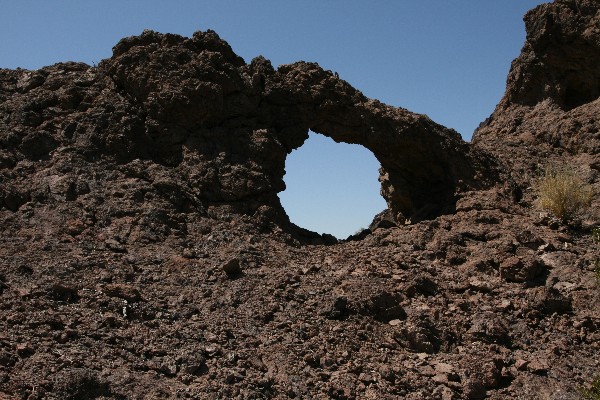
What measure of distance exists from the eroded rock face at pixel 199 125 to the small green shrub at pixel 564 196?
0.93m

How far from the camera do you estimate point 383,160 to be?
9570mm

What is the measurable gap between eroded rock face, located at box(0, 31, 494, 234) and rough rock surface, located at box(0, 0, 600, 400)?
0.03 meters

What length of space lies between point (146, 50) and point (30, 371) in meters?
4.74

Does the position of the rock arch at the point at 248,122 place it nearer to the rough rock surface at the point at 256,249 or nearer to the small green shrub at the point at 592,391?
the rough rock surface at the point at 256,249

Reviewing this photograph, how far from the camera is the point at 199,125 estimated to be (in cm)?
859

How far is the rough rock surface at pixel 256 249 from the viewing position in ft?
18.6

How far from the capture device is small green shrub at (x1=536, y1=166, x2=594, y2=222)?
827cm

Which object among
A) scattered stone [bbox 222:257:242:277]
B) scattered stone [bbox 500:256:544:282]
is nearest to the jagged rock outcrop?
scattered stone [bbox 500:256:544:282]

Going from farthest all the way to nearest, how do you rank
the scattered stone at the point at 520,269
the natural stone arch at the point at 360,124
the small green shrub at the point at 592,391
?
the natural stone arch at the point at 360,124
the scattered stone at the point at 520,269
the small green shrub at the point at 592,391

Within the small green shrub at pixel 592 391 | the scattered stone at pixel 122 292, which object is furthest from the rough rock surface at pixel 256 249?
the small green shrub at pixel 592 391

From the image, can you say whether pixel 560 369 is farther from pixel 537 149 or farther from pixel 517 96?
pixel 517 96

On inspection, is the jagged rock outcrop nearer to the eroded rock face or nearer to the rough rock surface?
the rough rock surface

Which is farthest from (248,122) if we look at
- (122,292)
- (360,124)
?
(122,292)

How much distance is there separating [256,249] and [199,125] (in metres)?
1.98
